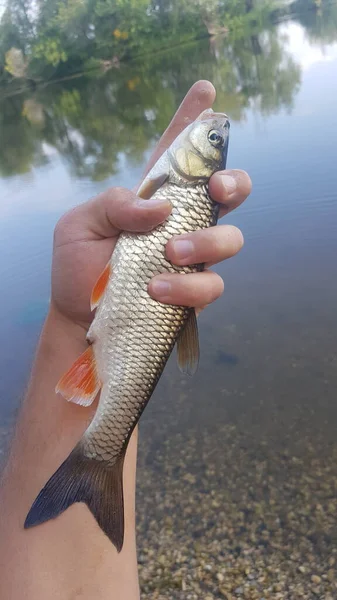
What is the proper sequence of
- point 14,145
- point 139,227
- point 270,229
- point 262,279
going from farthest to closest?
point 14,145, point 270,229, point 262,279, point 139,227

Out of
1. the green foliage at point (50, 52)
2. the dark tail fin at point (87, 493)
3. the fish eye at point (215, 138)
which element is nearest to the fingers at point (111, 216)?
the fish eye at point (215, 138)

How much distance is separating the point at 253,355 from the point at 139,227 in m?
4.54

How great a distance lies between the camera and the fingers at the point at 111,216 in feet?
6.34

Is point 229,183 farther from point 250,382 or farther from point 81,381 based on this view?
point 250,382

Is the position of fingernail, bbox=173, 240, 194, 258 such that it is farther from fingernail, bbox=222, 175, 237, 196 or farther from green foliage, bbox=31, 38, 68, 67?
green foliage, bbox=31, 38, 68, 67

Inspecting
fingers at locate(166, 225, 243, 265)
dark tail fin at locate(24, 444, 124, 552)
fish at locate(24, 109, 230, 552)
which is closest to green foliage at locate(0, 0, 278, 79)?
fish at locate(24, 109, 230, 552)

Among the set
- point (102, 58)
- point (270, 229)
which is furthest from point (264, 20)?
point (270, 229)

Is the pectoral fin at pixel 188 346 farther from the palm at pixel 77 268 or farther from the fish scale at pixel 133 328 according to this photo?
the palm at pixel 77 268

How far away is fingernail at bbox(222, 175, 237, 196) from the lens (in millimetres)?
2012

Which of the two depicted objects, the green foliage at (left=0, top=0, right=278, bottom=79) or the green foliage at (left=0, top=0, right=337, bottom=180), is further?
the green foliage at (left=0, top=0, right=278, bottom=79)

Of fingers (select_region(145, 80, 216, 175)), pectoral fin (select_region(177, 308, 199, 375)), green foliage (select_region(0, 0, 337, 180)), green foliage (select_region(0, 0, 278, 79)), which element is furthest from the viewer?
green foliage (select_region(0, 0, 278, 79))

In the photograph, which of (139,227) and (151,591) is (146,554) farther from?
(139,227)

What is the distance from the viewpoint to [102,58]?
5078 centimetres

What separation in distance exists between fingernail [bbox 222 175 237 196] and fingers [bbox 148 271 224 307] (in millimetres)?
348
